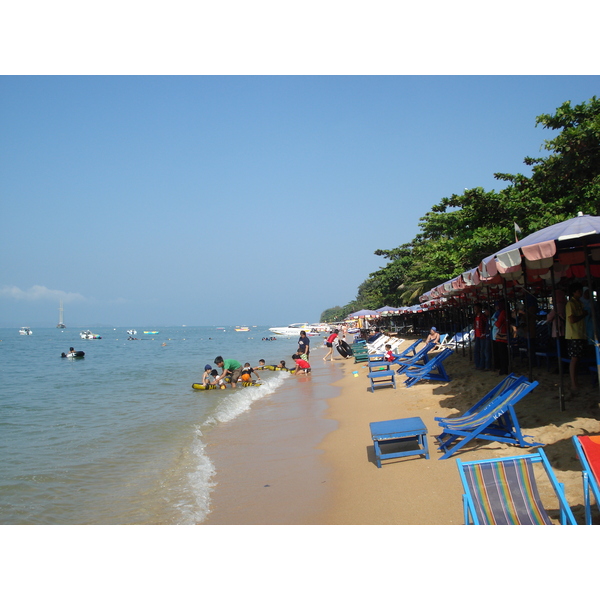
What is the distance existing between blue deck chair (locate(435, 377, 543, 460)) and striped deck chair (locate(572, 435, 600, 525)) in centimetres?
186

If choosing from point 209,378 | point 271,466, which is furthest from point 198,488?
point 209,378

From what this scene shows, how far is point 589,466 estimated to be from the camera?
301 cm

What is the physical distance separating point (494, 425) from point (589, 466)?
2.56 m

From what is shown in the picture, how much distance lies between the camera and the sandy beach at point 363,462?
432 centimetres

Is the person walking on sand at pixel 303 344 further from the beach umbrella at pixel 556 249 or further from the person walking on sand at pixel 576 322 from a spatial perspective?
the person walking on sand at pixel 576 322

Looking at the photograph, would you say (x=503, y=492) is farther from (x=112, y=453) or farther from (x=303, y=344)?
(x=303, y=344)

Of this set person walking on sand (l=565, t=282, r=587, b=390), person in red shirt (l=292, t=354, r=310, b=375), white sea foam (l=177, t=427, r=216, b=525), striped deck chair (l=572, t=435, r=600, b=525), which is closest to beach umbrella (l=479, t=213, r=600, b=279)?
person walking on sand (l=565, t=282, r=587, b=390)

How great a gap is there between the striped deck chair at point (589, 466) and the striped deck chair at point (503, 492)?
20cm

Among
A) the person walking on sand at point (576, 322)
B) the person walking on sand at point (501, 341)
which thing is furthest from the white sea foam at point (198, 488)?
the person walking on sand at point (501, 341)

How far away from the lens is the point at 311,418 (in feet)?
31.4

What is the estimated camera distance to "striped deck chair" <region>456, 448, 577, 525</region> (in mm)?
3148
